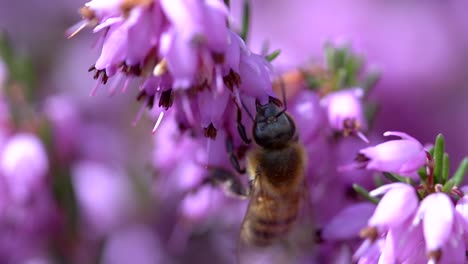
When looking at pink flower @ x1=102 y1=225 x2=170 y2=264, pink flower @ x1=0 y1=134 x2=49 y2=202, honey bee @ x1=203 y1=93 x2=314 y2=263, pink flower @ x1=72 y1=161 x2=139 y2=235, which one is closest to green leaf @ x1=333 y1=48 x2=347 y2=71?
honey bee @ x1=203 y1=93 x2=314 y2=263

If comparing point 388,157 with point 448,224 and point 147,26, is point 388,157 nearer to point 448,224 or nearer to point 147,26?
point 448,224

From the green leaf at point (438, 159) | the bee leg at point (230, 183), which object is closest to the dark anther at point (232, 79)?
the green leaf at point (438, 159)

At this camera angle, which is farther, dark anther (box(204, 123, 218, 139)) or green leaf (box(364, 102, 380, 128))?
green leaf (box(364, 102, 380, 128))

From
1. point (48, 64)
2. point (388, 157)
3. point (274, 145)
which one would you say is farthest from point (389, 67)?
point (388, 157)

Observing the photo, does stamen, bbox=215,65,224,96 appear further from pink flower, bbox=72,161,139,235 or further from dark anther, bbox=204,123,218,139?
pink flower, bbox=72,161,139,235

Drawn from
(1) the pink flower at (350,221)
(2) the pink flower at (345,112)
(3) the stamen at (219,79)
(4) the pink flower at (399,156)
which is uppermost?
(3) the stamen at (219,79)

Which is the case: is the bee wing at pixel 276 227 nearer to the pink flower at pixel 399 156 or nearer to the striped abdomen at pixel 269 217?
the striped abdomen at pixel 269 217

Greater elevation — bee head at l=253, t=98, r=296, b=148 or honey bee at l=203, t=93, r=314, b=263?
bee head at l=253, t=98, r=296, b=148
